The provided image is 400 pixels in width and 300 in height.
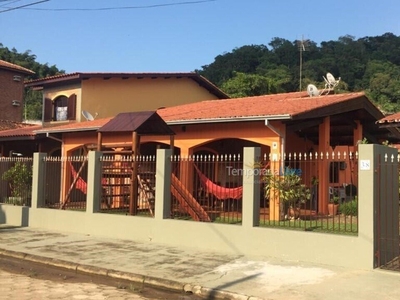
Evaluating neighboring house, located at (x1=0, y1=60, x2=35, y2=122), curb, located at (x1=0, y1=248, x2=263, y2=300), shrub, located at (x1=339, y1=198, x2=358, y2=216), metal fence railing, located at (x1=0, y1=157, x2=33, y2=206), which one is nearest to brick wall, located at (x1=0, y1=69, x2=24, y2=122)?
neighboring house, located at (x1=0, y1=60, x2=35, y2=122)

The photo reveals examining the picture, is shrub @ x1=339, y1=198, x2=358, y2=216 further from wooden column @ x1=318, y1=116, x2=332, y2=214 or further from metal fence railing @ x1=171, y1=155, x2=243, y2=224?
metal fence railing @ x1=171, y1=155, x2=243, y2=224

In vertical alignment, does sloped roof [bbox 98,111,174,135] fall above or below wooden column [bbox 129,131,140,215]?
above

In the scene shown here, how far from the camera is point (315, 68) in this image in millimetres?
50906

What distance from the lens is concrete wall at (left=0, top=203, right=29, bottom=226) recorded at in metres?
14.1

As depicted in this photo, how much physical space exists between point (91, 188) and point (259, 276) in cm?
618

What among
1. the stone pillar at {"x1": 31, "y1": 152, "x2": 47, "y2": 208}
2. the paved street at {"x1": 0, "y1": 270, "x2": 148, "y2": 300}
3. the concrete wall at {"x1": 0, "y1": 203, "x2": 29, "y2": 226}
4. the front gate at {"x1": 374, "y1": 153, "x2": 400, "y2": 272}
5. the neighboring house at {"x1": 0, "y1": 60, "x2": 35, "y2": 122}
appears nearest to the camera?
the paved street at {"x1": 0, "y1": 270, "x2": 148, "y2": 300}

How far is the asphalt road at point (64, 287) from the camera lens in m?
6.60

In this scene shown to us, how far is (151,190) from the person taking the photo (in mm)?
12344

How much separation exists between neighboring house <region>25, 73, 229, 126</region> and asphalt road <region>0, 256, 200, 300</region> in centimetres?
1471

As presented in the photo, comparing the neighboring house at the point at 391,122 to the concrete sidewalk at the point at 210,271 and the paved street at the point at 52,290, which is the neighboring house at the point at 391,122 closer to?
the concrete sidewalk at the point at 210,271

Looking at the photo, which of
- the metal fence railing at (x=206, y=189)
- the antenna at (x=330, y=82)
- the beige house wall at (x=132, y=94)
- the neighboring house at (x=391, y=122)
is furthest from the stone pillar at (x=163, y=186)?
the beige house wall at (x=132, y=94)

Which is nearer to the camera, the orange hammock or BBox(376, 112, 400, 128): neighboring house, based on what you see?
the orange hammock

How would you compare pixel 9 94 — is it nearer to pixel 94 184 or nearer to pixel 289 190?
pixel 94 184

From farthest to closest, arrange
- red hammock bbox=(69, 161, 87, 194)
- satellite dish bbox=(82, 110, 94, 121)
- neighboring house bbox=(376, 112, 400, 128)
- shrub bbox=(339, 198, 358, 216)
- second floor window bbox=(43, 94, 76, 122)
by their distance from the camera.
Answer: second floor window bbox=(43, 94, 76, 122)
satellite dish bbox=(82, 110, 94, 121)
red hammock bbox=(69, 161, 87, 194)
neighboring house bbox=(376, 112, 400, 128)
shrub bbox=(339, 198, 358, 216)
